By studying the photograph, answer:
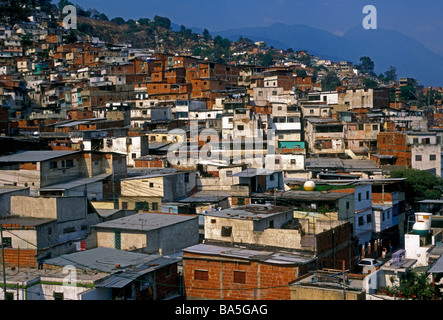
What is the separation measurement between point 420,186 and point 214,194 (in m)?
9.94

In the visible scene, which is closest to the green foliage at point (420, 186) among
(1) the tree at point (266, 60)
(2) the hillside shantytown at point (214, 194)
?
(2) the hillside shantytown at point (214, 194)

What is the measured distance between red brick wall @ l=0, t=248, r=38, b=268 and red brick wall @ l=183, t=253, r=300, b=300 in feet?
12.4

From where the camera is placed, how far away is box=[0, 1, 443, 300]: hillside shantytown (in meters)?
13.5

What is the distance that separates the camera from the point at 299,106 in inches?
1539

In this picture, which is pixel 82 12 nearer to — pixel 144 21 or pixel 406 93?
pixel 144 21

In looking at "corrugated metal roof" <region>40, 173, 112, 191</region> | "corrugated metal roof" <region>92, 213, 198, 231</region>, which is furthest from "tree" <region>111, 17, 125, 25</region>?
"corrugated metal roof" <region>92, 213, 198, 231</region>

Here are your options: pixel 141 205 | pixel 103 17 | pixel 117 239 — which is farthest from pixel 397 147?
pixel 103 17

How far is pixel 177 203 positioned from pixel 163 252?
5.24m

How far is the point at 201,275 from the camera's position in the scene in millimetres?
14461

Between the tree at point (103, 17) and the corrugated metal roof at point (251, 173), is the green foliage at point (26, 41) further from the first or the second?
the corrugated metal roof at point (251, 173)

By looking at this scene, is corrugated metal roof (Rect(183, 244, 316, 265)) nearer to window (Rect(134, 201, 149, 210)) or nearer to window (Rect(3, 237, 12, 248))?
window (Rect(3, 237, 12, 248))

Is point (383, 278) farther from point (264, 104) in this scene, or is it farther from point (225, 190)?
point (264, 104)

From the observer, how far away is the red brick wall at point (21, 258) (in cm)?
1409

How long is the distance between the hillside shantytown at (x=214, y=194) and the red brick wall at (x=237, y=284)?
3 centimetres
